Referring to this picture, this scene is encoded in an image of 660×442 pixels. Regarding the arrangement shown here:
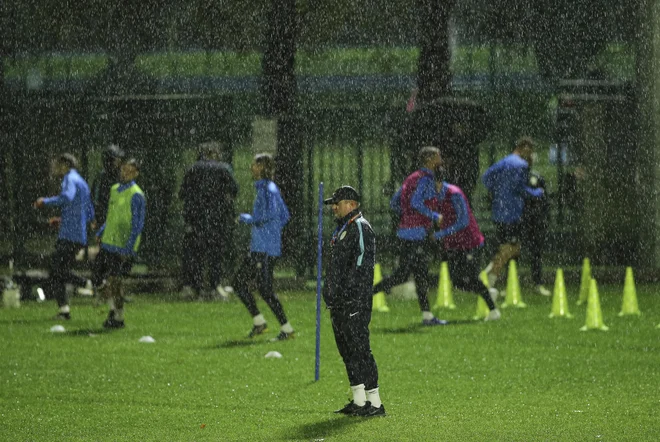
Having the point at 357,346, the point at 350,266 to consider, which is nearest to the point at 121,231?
the point at 350,266

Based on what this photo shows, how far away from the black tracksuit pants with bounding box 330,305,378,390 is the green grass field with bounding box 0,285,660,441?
0.30 metres

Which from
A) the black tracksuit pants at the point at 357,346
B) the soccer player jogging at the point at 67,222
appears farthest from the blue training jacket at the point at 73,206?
the black tracksuit pants at the point at 357,346

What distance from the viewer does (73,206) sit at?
53.8 feet

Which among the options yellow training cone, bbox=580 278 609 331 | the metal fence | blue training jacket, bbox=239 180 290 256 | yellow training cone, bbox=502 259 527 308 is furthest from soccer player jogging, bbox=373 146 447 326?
the metal fence

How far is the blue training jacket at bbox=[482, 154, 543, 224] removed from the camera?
17.6 meters

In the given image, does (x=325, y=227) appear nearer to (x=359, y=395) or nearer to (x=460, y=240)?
(x=460, y=240)

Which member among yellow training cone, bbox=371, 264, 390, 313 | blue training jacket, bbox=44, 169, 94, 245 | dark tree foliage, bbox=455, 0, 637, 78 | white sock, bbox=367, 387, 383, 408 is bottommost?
yellow training cone, bbox=371, 264, 390, 313

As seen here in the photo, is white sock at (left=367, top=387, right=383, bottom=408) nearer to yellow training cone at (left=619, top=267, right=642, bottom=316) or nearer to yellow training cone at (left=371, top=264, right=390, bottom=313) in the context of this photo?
yellow training cone at (left=619, top=267, right=642, bottom=316)

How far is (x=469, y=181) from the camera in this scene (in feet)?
76.1

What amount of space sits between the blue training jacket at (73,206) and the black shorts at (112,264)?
1.06 meters

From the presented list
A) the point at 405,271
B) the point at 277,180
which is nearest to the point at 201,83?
the point at 277,180

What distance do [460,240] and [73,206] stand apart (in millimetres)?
4361

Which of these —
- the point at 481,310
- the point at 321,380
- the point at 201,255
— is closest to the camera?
the point at 321,380

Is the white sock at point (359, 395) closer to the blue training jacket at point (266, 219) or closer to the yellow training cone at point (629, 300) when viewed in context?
the blue training jacket at point (266, 219)
